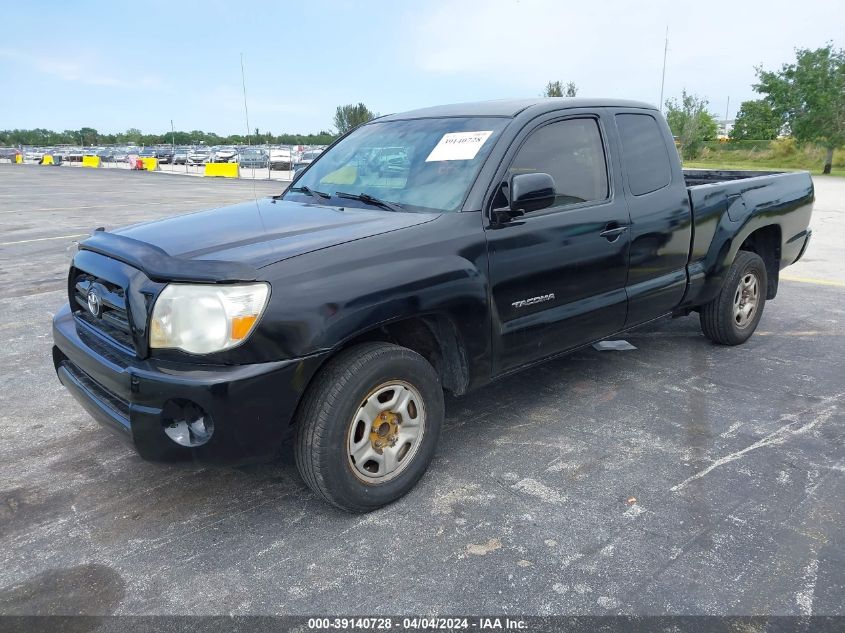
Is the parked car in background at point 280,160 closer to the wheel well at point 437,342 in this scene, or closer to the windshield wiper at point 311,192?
the windshield wiper at point 311,192

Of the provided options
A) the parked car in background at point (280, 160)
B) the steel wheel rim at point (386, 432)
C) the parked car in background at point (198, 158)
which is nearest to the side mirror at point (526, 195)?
the steel wheel rim at point (386, 432)

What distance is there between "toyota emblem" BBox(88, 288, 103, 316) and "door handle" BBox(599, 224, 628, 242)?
2.60m

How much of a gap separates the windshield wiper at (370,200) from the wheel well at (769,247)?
3.25 m

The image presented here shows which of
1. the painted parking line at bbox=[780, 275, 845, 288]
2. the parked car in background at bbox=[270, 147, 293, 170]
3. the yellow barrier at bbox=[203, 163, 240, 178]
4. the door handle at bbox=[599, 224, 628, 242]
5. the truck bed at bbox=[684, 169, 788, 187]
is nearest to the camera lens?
the door handle at bbox=[599, 224, 628, 242]

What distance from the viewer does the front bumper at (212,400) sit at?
248cm

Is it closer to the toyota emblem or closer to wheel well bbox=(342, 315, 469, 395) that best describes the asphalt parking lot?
wheel well bbox=(342, 315, 469, 395)

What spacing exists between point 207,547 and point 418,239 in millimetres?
1566

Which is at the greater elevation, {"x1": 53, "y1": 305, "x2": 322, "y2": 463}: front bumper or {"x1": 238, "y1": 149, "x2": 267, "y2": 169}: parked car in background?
{"x1": 238, "y1": 149, "x2": 267, "y2": 169}: parked car in background

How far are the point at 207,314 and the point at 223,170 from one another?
32981mm

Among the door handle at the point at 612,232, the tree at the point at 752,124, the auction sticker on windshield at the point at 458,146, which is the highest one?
the tree at the point at 752,124

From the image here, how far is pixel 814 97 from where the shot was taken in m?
35.3

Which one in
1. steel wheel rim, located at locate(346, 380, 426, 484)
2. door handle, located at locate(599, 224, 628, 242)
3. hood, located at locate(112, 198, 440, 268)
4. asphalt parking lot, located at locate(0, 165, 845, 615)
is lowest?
asphalt parking lot, located at locate(0, 165, 845, 615)

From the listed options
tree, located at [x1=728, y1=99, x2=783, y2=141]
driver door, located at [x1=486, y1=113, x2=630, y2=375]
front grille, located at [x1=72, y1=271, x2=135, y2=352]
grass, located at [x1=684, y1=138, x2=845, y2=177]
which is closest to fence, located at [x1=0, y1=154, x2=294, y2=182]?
grass, located at [x1=684, y1=138, x2=845, y2=177]

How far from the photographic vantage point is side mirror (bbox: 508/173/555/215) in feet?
10.2
